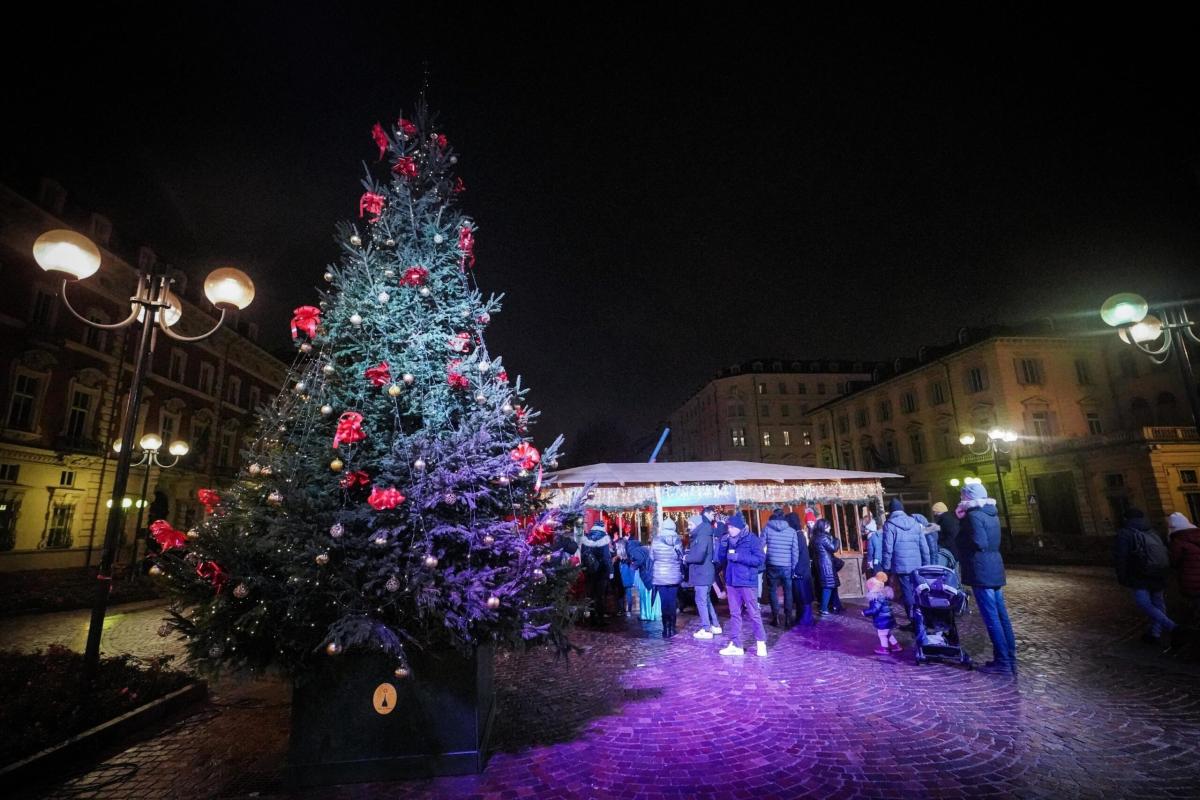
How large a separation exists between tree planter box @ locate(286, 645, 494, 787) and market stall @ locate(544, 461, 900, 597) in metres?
7.89

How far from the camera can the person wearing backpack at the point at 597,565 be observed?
10023 mm

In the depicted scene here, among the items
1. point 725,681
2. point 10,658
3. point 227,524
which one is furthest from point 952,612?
point 10,658

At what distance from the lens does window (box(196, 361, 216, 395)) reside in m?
29.9

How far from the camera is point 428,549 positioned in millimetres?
3986

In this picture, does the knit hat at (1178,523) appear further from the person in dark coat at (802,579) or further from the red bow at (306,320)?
the red bow at (306,320)

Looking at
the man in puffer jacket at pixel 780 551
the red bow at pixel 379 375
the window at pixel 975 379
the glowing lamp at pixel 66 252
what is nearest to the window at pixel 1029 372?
the window at pixel 975 379

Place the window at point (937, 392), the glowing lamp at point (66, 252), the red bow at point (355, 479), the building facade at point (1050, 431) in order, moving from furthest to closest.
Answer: the window at point (937, 392), the building facade at point (1050, 431), the glowing lamp at point (66, 252), the red bow at point (355, 479)

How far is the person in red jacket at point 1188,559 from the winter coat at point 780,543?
15.9 ft

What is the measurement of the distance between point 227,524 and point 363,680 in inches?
63.7

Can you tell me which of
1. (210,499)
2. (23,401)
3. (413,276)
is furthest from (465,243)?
(23,401)

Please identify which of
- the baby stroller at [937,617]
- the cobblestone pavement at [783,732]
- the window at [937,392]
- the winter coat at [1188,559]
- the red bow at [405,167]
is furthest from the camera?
the window at [937,392]

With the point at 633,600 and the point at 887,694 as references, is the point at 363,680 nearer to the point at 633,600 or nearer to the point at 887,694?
the point at 887,694

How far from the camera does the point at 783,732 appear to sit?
4.76m

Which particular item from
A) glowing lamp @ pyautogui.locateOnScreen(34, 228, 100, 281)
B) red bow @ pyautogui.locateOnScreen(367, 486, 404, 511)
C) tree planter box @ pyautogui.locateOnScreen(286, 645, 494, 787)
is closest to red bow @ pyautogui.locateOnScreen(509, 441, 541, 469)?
red bow @ pyautogui.locateOnScreen(367, 486, 404, 511)
